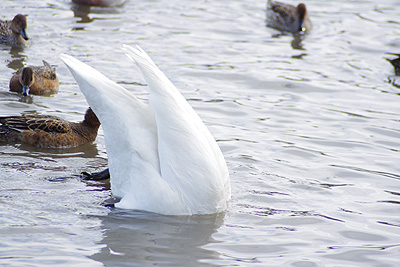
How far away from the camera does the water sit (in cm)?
498

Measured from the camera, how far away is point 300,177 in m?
6.67

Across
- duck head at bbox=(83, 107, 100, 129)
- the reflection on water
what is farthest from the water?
duck head at bbox=(83, 107, 100, 129)

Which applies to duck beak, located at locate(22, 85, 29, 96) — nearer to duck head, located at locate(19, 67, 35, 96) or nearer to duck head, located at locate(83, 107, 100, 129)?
duck head, located at locate(19, 67, 35, 96)

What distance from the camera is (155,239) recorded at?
5.02 m

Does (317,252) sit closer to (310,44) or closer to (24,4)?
(310,44)

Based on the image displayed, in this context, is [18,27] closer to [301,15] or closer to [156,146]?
[301,15]

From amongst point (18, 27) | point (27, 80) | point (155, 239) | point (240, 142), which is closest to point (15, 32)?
point (18, 27)

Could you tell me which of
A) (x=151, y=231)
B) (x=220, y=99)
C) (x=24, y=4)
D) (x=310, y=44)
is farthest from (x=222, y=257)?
(x=24, y=4)

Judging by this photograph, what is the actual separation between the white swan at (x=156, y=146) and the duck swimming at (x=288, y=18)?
871 cm

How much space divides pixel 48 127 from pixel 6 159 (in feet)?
2.60

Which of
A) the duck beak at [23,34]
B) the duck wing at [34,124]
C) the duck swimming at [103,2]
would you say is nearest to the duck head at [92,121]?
the duck wing at [34,124]

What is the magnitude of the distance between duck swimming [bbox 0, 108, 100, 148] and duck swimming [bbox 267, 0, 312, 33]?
697 cm

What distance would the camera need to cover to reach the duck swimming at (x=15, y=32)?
35.5ft

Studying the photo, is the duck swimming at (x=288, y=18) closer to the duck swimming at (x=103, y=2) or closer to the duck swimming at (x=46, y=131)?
the duck swimming at (x=103, y=2)
